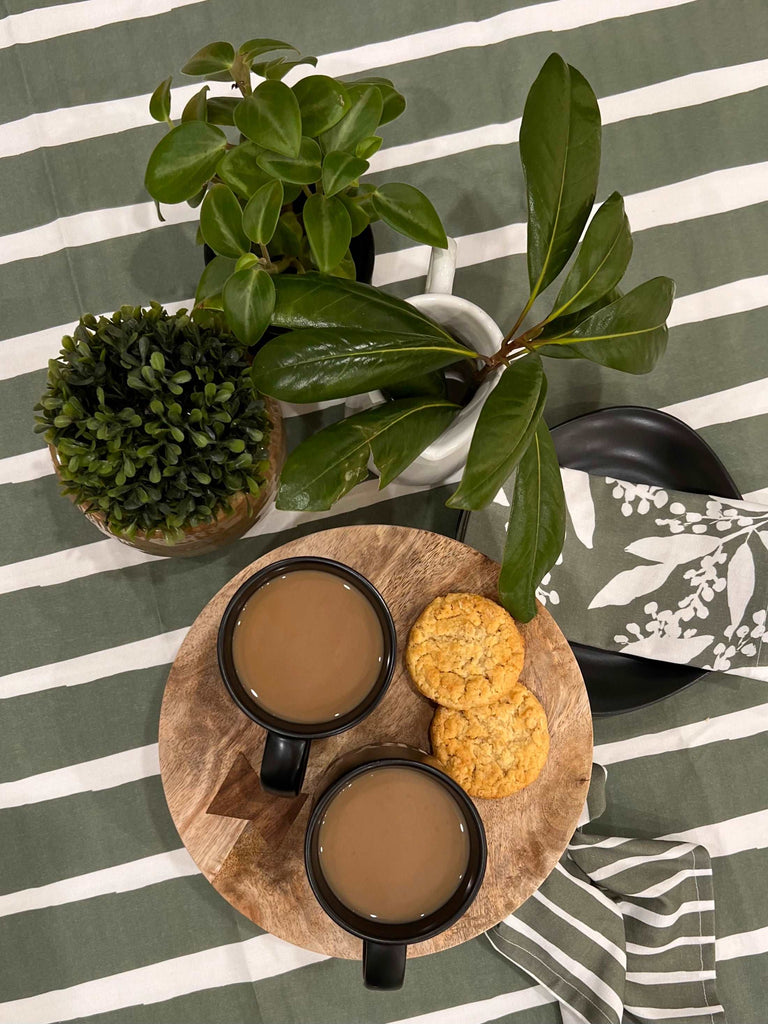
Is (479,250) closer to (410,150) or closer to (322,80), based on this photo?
(410,150)

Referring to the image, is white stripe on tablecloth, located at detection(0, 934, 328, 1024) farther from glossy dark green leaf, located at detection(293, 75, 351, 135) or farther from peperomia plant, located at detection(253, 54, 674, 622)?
glossy dark green leaf, located at detection(293, 75, 351, 135)

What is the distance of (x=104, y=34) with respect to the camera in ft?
3.11

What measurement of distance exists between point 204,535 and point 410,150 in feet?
1.85

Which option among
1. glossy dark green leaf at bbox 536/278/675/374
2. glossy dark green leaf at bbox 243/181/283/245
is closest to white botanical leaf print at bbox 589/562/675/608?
glossy dark green leaf at bbox 536/278/675/374

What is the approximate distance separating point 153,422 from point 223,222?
0.17m

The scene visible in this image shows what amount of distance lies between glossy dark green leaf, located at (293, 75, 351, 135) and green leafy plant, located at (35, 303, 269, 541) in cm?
19

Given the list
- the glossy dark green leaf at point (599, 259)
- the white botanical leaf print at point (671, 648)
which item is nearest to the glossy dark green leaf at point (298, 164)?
the glossy dark green leaf at point (599, 259)

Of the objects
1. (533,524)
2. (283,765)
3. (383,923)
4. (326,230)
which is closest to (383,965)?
(383,923)

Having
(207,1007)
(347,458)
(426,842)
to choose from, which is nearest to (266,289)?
(347,458)

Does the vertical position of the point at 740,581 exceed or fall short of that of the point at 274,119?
it falls short

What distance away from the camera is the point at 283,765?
612 mm

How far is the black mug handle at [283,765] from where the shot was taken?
2.00 ft

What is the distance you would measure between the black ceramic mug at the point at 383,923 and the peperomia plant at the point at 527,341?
166 millimetres

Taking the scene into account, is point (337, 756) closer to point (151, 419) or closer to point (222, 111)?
point (151, 419)
